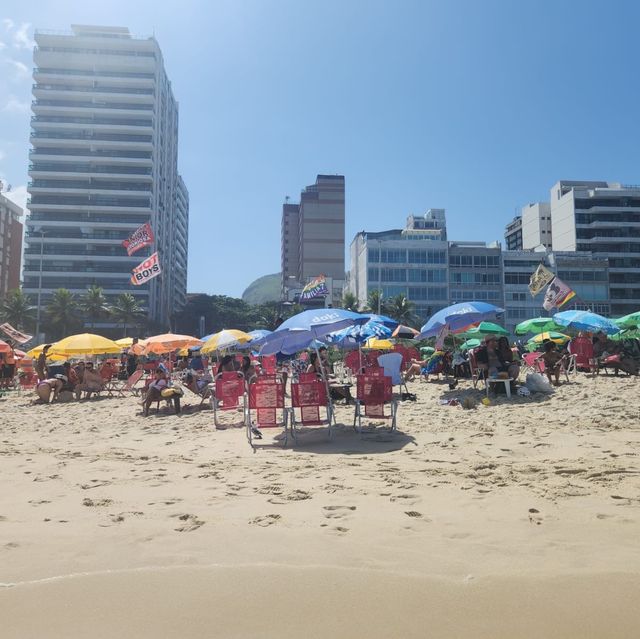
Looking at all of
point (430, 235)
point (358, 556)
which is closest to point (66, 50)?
point (430, 235)

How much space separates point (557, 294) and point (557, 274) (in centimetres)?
5425

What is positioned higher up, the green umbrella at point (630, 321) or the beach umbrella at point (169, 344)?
the green umbrella at point (630, 321)

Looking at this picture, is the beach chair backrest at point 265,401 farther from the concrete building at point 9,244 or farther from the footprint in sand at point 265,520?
the concrete building at point 9,244

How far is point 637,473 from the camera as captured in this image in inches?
185

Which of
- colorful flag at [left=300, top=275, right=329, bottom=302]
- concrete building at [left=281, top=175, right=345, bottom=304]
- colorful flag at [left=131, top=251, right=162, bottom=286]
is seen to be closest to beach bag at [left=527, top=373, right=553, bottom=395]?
colorful flag at [left=131, top=251, right=162, bottom=286]

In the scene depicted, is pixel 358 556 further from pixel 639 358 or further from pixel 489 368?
pixel 639 358

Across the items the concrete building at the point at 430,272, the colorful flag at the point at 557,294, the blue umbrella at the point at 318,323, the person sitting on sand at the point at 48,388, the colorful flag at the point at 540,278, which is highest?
the concrete building at the point at 430,272

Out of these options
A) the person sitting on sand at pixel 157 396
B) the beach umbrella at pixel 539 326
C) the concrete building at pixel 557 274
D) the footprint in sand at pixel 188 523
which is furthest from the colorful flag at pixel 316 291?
the concrete building at pixel 557 274

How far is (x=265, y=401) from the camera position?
24.8ft

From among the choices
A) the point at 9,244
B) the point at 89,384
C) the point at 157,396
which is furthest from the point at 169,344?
the point at 9,244

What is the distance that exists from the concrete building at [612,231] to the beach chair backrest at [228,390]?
7243 cm

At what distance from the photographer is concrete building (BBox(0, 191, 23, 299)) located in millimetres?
72188

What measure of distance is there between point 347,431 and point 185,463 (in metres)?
2.82

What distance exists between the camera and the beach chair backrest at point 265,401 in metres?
7.52
